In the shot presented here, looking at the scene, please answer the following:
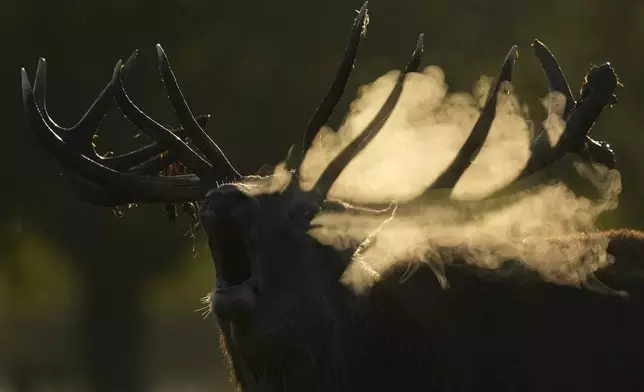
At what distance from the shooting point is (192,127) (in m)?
3.76

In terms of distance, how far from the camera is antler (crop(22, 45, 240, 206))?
12.5 ft

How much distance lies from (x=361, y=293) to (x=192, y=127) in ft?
2.82

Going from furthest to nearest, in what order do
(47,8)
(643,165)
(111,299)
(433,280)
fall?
(111,299), (47,8), (643,165), (433,280)

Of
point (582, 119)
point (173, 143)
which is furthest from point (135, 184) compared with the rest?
point (582, 119)

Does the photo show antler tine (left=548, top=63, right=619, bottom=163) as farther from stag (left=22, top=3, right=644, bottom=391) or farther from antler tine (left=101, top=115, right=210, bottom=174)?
antler tine (left=101, top=115, right=210, bottom=174)

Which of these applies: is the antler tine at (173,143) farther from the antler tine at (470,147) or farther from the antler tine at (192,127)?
the antler tine at (470,147)

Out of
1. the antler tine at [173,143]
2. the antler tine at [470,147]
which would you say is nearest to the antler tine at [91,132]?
the antler tine at [173,143]

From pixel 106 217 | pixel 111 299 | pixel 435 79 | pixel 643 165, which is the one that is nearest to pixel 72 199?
pixel 106 217

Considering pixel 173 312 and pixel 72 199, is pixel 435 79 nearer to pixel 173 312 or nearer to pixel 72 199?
pixel 72 199

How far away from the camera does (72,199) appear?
1538cm

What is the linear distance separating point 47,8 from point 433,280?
12271 mm

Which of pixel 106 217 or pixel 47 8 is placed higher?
pixel 47 8

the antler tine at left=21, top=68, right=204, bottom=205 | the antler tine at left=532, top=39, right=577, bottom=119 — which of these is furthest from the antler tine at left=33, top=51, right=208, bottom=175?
the antler tine at left=532, top=39, right=577, bottom=119

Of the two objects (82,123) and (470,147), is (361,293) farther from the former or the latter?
(82,123)
